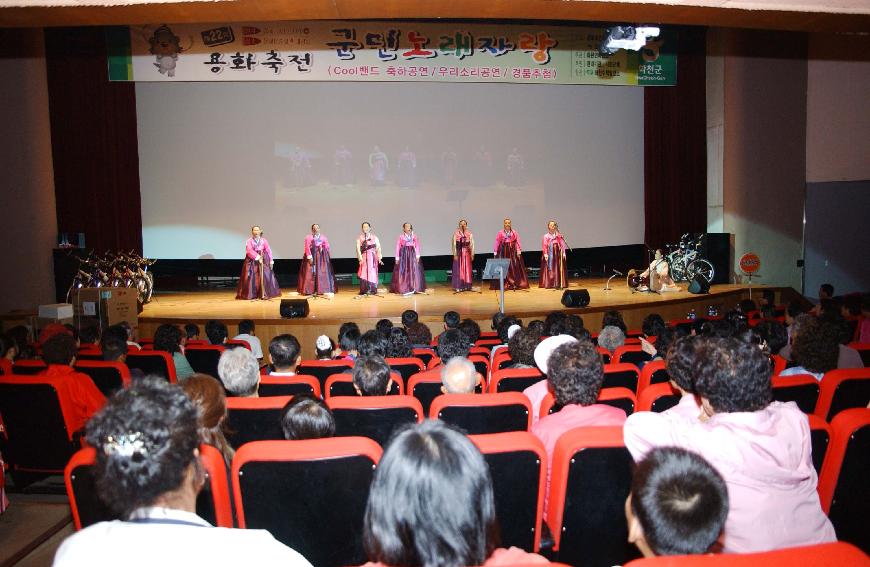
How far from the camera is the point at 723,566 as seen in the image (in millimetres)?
970

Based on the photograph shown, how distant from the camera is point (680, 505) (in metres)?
1.08

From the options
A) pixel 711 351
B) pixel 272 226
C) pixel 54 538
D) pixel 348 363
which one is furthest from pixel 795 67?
pixel 54 538

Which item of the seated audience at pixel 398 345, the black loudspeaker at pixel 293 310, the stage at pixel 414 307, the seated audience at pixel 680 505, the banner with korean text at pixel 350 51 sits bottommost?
the stage at pixel 414 307

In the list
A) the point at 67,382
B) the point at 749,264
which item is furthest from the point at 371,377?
the point at 749,264

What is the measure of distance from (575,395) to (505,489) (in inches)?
18.8

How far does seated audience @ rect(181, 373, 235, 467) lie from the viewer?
2.04 metres

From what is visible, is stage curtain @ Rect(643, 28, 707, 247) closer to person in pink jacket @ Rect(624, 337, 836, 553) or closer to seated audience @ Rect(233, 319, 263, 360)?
seated audience @ Rect(233, 319, 263, 360)

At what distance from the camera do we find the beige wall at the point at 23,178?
9.70 meters

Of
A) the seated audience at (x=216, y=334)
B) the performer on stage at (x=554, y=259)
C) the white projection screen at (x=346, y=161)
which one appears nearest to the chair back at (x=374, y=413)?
the seated audience at (x=216, y=334)

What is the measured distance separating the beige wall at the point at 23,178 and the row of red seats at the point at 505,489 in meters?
9.52

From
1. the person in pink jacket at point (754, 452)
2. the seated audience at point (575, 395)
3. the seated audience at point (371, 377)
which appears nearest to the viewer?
the person in pink jacket at point (754, 452)

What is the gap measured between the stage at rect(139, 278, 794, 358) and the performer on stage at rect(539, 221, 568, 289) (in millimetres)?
253

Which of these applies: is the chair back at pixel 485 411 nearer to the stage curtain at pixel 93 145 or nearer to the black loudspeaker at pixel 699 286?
the black loudspeaker at pixel 699 286

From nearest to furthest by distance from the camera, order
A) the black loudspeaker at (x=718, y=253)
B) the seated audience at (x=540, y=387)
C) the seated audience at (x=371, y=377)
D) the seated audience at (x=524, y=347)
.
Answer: the seated audience at (x=540, y=387) → the seated audience at (x=371, y=377) → the seated audience at (x=524, y=347) → the black loudspeaker at (x=718, y=253)
